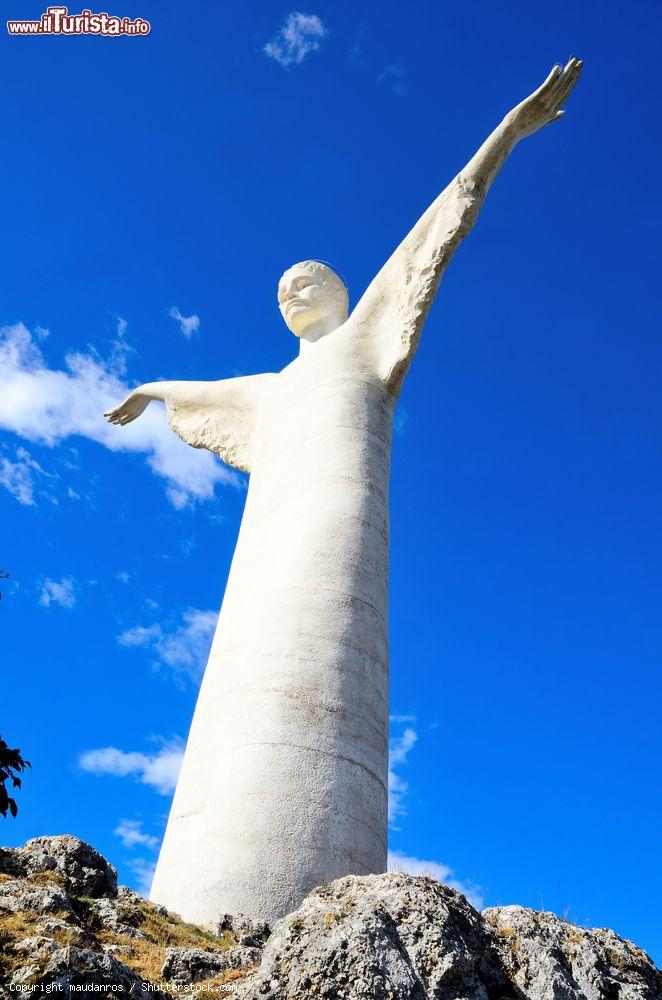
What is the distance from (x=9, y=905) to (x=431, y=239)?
9574mm

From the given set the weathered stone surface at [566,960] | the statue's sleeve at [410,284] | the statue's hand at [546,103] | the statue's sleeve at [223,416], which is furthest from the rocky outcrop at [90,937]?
the statue's hand at [546,103]

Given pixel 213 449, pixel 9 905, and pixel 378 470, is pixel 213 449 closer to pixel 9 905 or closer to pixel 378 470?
pixel 378 470

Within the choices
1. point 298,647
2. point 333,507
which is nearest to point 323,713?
point 298,647

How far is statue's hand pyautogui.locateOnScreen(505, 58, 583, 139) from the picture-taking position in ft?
39.9

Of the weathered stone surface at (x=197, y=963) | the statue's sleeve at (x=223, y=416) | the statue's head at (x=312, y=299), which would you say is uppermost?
the statue's head at (x=312, y=299)

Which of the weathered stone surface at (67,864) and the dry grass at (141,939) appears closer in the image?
the dry grass at (141,939)

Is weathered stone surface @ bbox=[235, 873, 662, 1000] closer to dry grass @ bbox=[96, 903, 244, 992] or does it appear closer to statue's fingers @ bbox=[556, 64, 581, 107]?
dry grass @ bbox=[96, 903, 244, 992]

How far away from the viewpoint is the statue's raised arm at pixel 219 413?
1452cm

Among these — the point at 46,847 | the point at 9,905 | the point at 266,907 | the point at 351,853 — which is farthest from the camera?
the point at 351,853

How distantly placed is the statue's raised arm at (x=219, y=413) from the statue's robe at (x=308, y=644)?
117cm

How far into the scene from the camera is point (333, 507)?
407 inches

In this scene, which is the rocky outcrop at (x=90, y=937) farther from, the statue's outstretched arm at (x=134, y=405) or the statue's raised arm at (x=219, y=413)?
the statue's outstretched arm at (x=134, y=405)

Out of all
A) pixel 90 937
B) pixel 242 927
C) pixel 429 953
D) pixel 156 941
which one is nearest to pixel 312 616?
pixel 242 927

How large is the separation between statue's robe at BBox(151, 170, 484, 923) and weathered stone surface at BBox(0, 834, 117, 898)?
1.44 m
